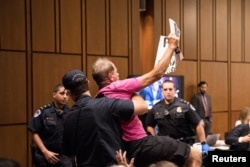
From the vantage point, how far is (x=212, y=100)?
29.5 feet

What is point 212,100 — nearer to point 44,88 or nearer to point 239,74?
point 239,74

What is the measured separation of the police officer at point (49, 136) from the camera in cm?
445

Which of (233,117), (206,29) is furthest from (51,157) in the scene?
(233,117)

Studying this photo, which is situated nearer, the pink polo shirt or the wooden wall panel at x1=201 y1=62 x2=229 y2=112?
the pink polo shirt

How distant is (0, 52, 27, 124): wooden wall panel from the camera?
5.44 m

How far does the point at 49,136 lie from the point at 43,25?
1.99 m

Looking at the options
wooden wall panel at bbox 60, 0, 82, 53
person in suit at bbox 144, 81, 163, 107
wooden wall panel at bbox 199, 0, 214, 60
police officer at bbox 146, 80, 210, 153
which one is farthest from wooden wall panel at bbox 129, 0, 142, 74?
police officer at bbox 146, 80, 210, 153

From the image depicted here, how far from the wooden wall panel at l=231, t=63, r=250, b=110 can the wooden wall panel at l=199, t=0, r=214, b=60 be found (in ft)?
3.16

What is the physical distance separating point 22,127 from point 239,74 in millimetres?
5800

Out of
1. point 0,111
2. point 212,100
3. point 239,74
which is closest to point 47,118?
point 0,111

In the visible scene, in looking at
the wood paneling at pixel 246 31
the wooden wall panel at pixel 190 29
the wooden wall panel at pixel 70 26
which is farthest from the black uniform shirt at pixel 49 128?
the wood paneling at pixel 246 31

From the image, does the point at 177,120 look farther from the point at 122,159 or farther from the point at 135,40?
the point at 135,40

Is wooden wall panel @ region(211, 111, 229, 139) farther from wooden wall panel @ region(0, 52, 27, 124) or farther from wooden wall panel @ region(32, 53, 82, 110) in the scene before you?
wooden wall panel @ region(0, 52, 27, 124)

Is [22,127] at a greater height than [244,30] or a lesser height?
lesser
